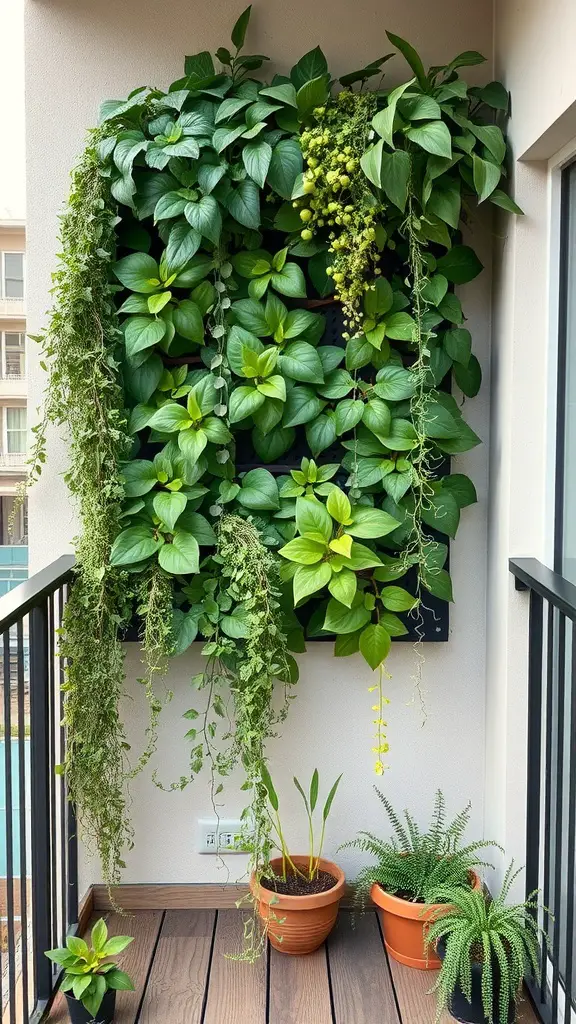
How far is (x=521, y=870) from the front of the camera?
209cm

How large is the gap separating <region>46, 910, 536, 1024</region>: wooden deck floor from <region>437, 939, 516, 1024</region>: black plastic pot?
55 mm

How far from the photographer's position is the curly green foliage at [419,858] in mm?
2078

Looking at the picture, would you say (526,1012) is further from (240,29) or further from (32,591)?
(240,29)

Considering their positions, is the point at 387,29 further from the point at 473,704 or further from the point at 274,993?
the point at 274,993

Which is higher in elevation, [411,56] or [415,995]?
[411,56]

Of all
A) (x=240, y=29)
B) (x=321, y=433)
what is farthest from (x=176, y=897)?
(x=240, y=29)

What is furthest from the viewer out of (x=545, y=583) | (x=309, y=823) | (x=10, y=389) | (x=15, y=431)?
(x=10, y=389)

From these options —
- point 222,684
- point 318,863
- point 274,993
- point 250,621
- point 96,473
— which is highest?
point 96,473

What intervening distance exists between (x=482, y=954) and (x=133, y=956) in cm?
85

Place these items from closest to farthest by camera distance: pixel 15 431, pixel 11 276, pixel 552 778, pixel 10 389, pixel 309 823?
1. pixel 552 778
2. pixel 309 823
3. pixel 15 431
4. pixel 10 389
5. pixel 11 276

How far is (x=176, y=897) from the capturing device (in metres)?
2.36

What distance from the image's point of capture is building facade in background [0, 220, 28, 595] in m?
2.62

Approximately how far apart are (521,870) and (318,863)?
51 cm

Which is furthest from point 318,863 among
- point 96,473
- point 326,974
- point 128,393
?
point 128,393
